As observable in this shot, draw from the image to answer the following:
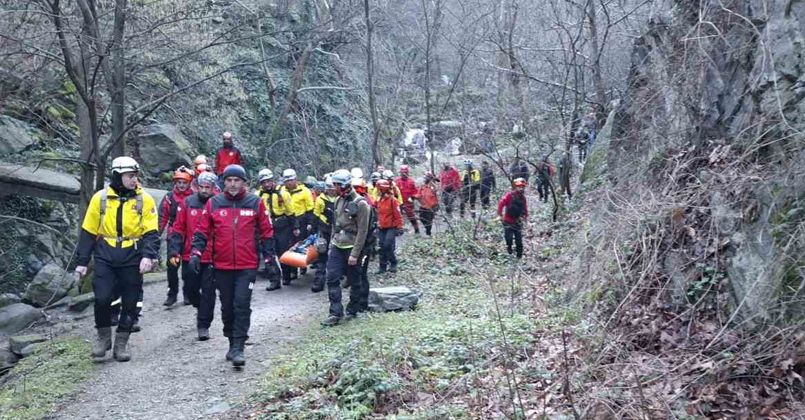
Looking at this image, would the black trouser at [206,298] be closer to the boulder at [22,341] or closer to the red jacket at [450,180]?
the boulder at [22,341]

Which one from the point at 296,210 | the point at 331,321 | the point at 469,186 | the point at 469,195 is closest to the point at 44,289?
the point at 296,210

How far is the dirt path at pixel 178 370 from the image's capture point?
670 cm

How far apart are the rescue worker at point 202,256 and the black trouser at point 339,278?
1.67 m

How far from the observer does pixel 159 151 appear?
738 inches

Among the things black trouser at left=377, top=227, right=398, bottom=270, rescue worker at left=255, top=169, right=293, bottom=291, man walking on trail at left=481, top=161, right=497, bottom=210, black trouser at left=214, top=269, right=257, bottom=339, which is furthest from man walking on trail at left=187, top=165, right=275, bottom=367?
man walking on trail at left=481, top=161, right=497, bottom=210

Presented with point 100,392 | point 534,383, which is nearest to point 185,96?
point 100,392

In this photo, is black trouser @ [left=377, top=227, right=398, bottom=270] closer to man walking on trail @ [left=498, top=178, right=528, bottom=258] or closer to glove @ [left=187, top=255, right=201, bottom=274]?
man walking on trail @ [left=498, top=178, right=528, bottom=258]

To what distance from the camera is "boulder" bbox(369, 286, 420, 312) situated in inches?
418

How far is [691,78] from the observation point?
8.25 metres

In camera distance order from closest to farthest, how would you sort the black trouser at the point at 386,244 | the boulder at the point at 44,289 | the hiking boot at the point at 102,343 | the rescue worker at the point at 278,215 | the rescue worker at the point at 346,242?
the hiking boot at the point at 102,343 < the rescue worker at the point at 346,242 < the boulder at the point at 44,289 < the rescue worker at the point at 278,215 < the black trouser at the point at 386,244

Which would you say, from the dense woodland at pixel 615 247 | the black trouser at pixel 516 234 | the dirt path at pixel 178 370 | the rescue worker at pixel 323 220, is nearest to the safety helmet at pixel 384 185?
the rescue worker at pixel 323 220

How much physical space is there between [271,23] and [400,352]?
1590cm

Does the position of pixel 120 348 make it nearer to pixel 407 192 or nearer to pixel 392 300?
pixel 392 300

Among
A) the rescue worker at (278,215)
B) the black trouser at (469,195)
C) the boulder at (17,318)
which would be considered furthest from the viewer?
the black trouser at (469,195)
